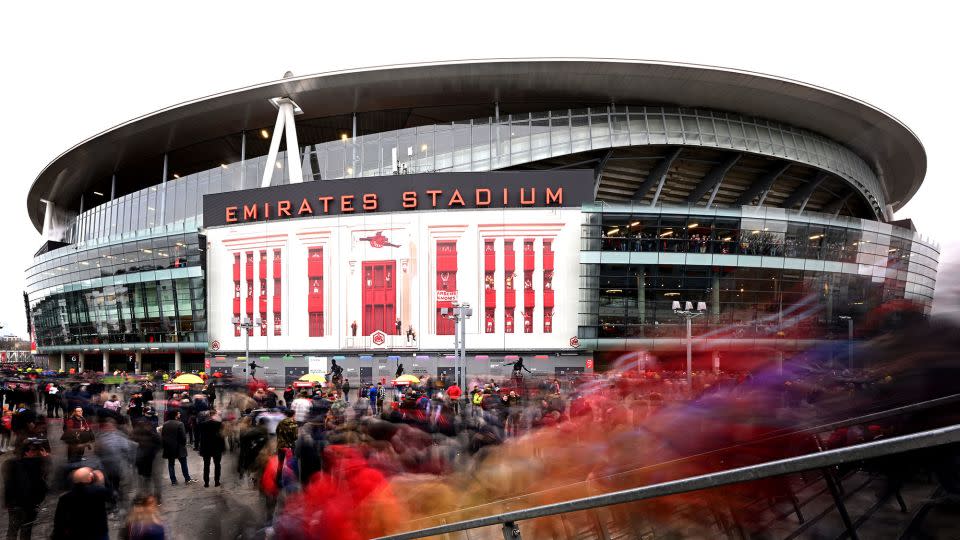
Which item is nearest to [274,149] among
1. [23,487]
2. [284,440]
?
[23,487]

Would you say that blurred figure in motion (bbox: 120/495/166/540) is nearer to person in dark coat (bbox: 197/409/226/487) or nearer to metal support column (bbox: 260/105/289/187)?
person in dark coat (bbox: 197/409/226/487)

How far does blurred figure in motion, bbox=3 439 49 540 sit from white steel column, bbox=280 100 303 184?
41779 millimetres

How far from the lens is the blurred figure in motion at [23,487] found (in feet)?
26.7

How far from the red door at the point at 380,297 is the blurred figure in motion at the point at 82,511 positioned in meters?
35.4

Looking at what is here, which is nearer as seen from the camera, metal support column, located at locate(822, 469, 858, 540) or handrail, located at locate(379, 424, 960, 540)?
handrail, located at locate(379, 424, 960, 540)

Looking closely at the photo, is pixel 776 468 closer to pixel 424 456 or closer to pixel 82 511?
Result: pixel 82 511

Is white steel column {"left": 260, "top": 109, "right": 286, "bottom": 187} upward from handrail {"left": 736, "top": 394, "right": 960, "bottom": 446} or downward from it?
upward

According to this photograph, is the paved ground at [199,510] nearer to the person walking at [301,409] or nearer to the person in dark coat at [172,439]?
the person in dark coat at [172,439]

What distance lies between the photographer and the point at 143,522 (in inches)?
239

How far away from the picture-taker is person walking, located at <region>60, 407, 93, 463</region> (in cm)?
1033

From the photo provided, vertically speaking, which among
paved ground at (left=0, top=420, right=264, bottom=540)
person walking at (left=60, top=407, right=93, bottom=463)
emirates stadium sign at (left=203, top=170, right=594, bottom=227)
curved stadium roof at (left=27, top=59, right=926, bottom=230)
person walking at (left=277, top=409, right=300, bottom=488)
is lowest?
paved ground at (left=0, top=420, right=264, bottom=540)

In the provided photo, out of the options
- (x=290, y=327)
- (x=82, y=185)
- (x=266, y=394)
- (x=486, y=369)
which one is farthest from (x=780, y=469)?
(x=82, y=185)

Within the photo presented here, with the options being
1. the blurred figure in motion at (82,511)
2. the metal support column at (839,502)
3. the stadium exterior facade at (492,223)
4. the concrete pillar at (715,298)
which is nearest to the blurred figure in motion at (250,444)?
the blurred figure in motion at (82,511)

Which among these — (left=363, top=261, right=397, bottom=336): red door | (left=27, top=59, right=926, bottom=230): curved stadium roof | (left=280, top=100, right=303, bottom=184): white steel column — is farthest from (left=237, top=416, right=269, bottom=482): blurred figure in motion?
(left=27, top=59, right=926, bottom=230): curved stadium roof
